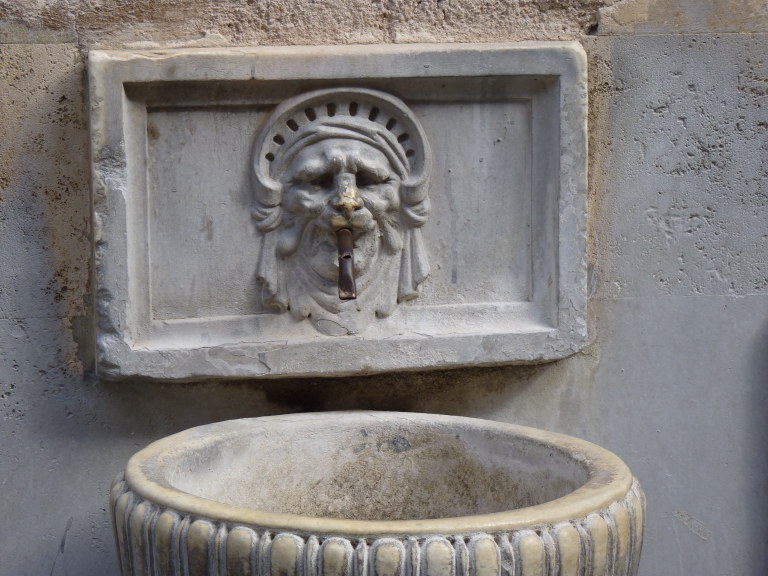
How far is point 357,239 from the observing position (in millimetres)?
2006

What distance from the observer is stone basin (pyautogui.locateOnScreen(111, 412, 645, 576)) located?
1271mm

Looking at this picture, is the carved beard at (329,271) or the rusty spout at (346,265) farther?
the carved beard at (329,271)

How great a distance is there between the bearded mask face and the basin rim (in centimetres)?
43

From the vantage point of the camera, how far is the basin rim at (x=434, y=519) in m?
1.28

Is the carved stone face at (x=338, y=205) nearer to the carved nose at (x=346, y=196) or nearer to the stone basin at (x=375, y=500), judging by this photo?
the carved nose at (x=346, y=196)

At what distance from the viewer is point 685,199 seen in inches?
84.4

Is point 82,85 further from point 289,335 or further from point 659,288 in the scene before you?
point 659,288

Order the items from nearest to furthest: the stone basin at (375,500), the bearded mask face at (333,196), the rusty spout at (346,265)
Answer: the stone basin at (375,500) < the rusty spout at (346,265) < the bearded mask face at (333,196)

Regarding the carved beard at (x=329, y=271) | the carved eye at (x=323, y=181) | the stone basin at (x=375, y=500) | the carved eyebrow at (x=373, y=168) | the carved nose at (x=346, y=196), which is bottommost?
the stone basin at (x=375, y=500)

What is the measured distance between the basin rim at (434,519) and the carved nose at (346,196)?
1.79ft

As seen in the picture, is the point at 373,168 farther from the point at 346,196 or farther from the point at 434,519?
the point at 434,519

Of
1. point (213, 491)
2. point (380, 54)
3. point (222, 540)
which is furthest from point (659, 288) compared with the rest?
point (222, 540)

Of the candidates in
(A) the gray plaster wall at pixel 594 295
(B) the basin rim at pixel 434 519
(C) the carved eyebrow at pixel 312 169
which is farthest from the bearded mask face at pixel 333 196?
(B) the basin rim at pixel 434 519

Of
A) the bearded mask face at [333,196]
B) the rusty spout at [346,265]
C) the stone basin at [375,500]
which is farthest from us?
the bearded mask face at [333,196]
